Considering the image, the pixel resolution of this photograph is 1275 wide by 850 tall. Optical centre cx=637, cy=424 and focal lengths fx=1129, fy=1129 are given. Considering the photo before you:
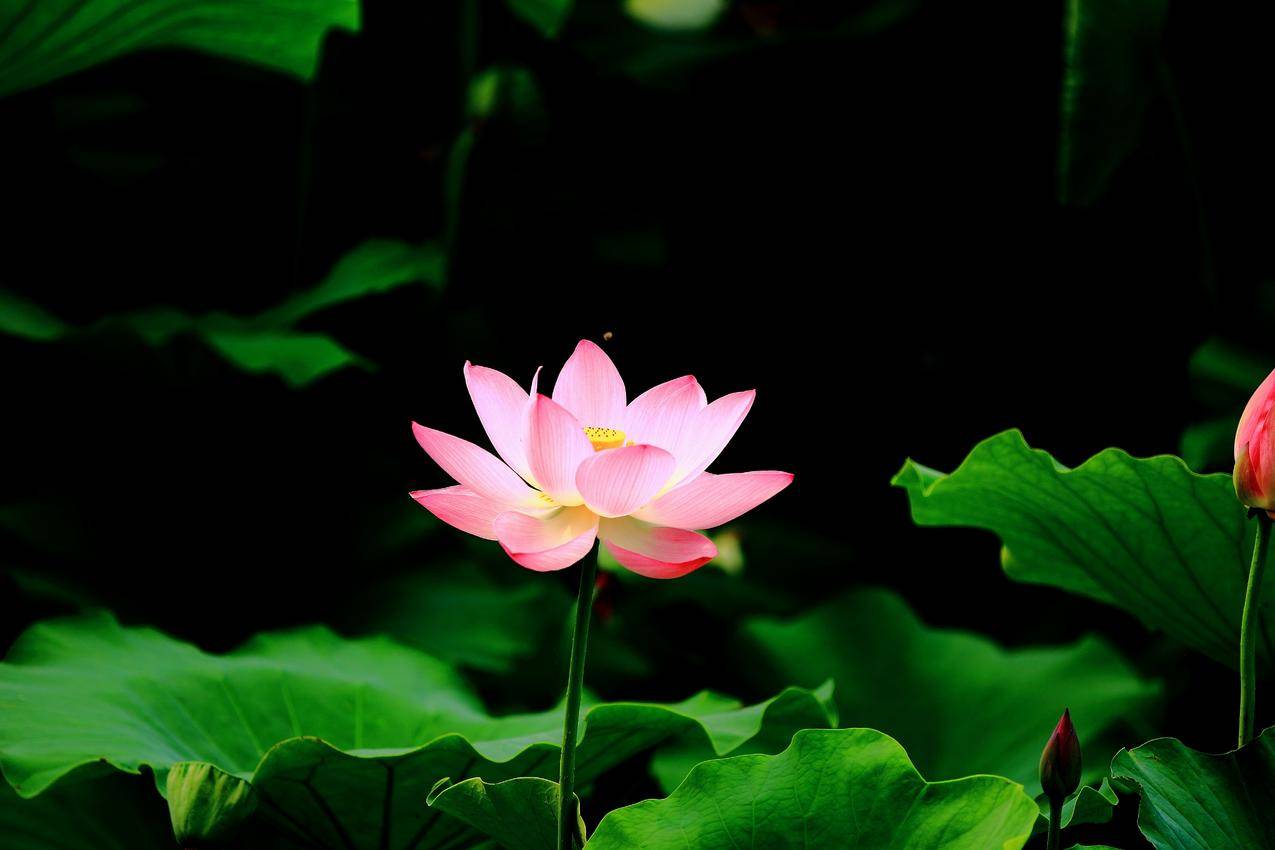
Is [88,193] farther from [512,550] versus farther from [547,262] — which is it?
[512,550]

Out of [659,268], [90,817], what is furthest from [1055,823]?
[659,268]

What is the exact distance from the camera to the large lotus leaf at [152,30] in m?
1.04

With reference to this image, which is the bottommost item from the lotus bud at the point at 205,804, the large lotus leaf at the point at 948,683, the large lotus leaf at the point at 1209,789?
the large lotus leaf at the point at 948,683

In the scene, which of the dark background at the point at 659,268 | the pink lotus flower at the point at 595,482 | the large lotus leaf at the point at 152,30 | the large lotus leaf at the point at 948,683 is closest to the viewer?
the pink lotus flower at the point at 595,482

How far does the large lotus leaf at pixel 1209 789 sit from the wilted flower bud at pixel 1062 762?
0.06m

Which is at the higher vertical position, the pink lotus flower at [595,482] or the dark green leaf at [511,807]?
the pink lotus flower at [595,482]

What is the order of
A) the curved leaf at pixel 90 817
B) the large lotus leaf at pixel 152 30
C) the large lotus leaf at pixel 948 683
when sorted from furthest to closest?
the large lotus leaf at pixel 948 683, the large lotus leaf at pixel 152 30, the curved leaf at pixel 90 817

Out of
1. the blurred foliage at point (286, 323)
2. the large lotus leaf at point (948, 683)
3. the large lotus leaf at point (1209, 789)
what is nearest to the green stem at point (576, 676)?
the large lotus leaf at point (1209, 789)

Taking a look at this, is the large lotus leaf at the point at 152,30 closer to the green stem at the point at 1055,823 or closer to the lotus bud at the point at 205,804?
the lotus bud at the point at 205,804

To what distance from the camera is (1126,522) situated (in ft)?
2.42

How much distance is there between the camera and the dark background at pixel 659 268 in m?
1.37

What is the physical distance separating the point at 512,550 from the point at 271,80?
1.41m

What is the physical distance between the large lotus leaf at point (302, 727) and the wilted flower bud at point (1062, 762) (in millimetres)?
241

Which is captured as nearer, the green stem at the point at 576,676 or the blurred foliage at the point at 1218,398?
the green stem at the point at 576,676
